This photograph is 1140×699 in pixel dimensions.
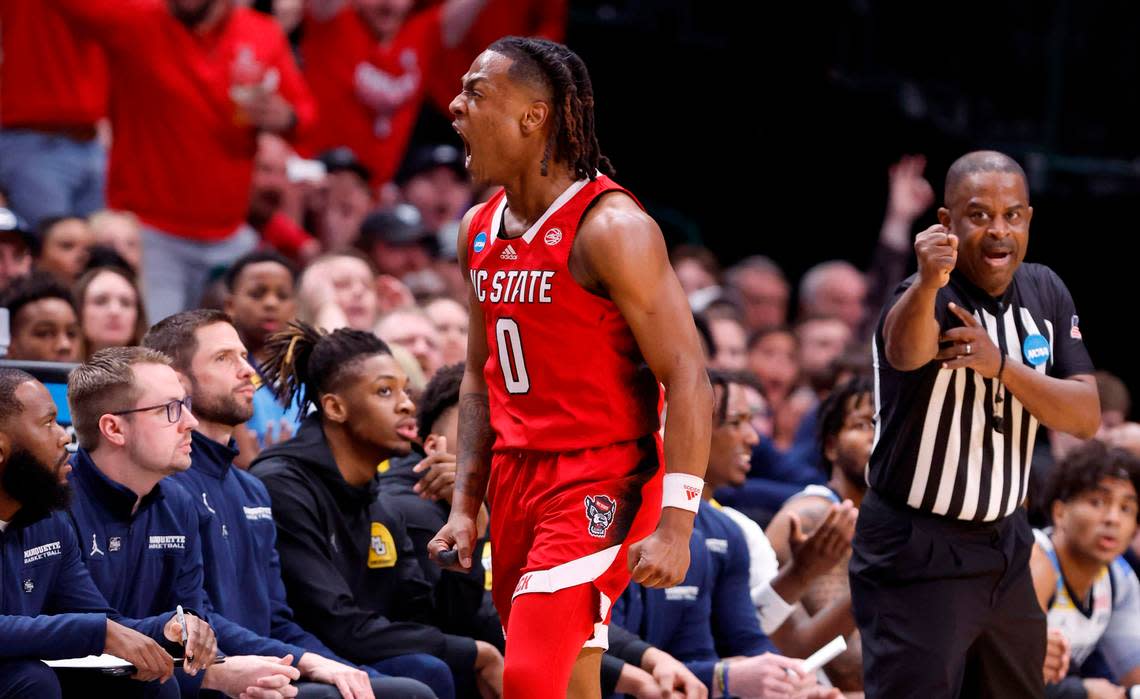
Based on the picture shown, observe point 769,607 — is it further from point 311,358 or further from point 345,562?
point 311,358

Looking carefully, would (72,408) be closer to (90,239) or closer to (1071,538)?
(90,239)

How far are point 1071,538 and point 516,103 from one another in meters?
3.71

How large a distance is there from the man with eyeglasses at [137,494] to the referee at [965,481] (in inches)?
67.5

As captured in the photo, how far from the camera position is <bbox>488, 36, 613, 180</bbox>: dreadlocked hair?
4238mm

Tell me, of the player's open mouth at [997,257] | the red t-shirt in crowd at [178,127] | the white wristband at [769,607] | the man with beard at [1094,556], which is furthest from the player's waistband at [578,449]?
the red t-shirt in crowd at [178,127]

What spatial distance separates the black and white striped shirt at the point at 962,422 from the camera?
4871 millimetres

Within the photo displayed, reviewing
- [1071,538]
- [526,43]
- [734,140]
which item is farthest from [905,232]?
[526,43]

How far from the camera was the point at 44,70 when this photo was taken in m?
8.74

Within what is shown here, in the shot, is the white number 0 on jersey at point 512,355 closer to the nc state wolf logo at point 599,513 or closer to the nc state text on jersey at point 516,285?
the nc state text on jersey at point 516,285

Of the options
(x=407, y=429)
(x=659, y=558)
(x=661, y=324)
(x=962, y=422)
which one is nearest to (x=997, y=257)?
(x=962, y=422)

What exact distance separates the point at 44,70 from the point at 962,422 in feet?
18.4

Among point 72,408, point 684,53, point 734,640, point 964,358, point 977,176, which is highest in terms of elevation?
point 684,53

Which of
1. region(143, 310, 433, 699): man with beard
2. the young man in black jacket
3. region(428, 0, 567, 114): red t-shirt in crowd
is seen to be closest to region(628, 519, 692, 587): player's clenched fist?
region(143, 310, 433, 699): man with beard

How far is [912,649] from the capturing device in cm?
484
